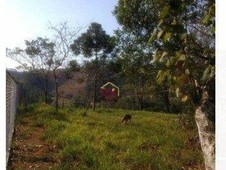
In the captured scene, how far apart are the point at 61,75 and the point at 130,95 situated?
9.52m

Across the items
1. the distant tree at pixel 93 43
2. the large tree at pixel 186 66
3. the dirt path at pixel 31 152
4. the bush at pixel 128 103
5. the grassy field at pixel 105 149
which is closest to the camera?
the large tree at pixel 186 66

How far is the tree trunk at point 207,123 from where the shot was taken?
75.1 inches

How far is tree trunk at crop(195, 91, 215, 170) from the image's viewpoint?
1907 millimetres

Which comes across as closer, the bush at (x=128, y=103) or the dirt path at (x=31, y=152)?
the dirt path at (x=31, y=152)

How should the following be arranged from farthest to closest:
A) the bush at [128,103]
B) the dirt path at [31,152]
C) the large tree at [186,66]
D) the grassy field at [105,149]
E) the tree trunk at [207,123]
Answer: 1. the bush at [128,103]
2. the dirt path at [31,152]
3. the grassy field at [105,149]
4. the tree trunk at [207,123]
5. the large tree at [186,66]

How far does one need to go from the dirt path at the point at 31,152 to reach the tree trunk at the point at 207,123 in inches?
204

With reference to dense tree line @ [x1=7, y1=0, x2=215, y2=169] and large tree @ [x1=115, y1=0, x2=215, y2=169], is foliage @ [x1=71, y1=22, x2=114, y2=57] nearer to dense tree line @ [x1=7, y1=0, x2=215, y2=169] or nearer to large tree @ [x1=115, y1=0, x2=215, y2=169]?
dense tree line @ [x1=7, y1=0, x2=215, y2=169]

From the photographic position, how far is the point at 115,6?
14.2 m

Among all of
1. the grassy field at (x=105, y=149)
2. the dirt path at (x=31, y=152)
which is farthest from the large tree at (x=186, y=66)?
the dirt path at (x=31, y=152)

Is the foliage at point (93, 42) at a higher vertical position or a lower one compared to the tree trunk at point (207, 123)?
higher

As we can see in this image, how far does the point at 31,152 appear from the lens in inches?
336

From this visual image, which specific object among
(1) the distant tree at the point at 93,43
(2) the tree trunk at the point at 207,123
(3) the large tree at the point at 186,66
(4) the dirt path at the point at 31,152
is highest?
(1) the distant tree at the point at 93,43

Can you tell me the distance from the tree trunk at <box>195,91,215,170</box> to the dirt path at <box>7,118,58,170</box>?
5177 mm

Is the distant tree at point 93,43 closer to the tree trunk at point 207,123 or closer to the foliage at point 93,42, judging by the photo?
the foliage at point 93,42
